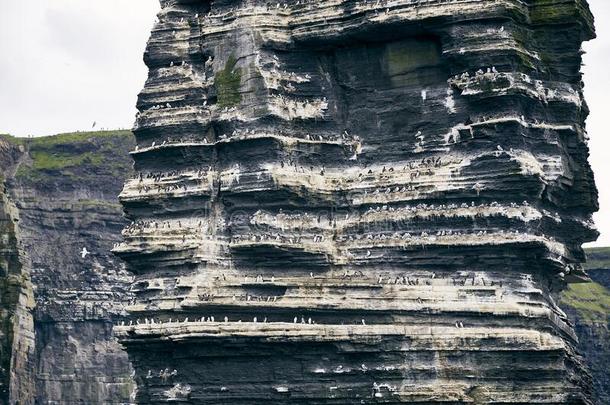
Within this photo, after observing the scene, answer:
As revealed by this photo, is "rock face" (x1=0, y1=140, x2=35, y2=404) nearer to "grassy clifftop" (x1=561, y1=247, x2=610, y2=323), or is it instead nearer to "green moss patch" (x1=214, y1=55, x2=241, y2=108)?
"green moss patch" (x1=214, y1=55, x2=241, y2=108)

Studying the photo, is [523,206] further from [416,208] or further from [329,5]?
[329,5]

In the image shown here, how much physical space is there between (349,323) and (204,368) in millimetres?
7051

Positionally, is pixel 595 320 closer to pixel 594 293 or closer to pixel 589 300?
pixel 589 300

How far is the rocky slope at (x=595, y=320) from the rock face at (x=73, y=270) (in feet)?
99.2

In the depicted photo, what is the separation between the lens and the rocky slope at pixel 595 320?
142 meters

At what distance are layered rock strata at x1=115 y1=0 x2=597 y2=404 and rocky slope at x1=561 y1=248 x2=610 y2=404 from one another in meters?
40.4

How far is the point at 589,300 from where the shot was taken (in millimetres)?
149875

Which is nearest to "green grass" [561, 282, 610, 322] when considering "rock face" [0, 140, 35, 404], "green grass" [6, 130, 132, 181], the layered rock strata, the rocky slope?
the rocky slope

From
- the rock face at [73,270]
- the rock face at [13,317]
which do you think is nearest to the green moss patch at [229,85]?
the rock face at [13,317]

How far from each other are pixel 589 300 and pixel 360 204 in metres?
54.4

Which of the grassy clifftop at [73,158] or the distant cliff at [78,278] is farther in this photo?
the grassy clifftop at [73,158]

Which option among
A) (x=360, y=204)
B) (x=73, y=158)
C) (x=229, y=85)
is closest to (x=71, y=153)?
(x=73, y=158)

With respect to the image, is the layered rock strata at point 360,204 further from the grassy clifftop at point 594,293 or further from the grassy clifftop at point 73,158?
the grassy clifftop at point 73,158

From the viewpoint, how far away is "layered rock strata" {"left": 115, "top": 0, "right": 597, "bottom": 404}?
94750mm
